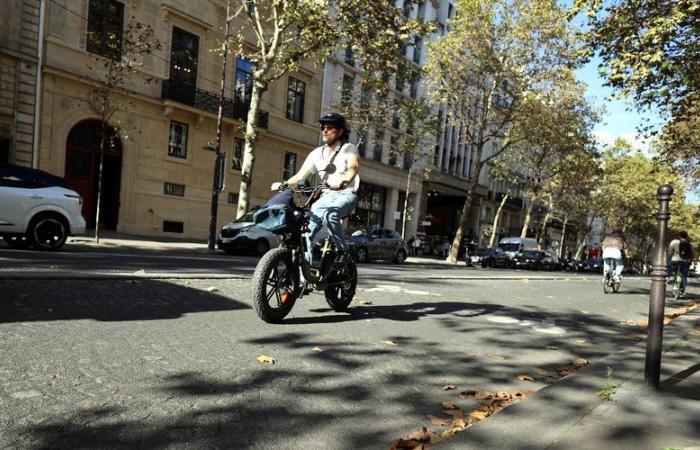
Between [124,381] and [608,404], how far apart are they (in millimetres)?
2680

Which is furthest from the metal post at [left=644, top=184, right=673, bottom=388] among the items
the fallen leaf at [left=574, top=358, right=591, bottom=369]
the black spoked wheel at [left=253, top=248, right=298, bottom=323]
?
the black spoked wheel at [left=253, top=248, right=298, bottom=323]

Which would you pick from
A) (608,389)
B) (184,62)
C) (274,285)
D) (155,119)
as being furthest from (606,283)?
(184,62)

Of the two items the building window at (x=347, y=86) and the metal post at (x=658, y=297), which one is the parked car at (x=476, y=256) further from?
the metal post at (x=658, y=297)

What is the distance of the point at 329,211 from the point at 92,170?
19.2m

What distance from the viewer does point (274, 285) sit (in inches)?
182

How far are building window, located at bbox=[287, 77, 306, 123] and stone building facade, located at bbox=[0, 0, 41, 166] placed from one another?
44.2ft

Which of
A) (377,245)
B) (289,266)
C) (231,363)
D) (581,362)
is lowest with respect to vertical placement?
(581,362)

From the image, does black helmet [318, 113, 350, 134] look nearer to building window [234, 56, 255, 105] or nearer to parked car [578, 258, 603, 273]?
building window [234, 56, 255, 105]

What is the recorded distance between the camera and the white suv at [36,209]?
10.5 metres

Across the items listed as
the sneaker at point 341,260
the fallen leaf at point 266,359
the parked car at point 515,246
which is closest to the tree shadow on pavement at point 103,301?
the sneaker at point 341,260

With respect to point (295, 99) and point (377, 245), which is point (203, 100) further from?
point (377, 245)

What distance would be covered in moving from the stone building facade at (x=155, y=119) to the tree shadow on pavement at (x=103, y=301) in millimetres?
14742

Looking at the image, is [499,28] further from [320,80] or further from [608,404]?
[608,404]

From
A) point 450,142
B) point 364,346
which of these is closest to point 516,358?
point 364,346
